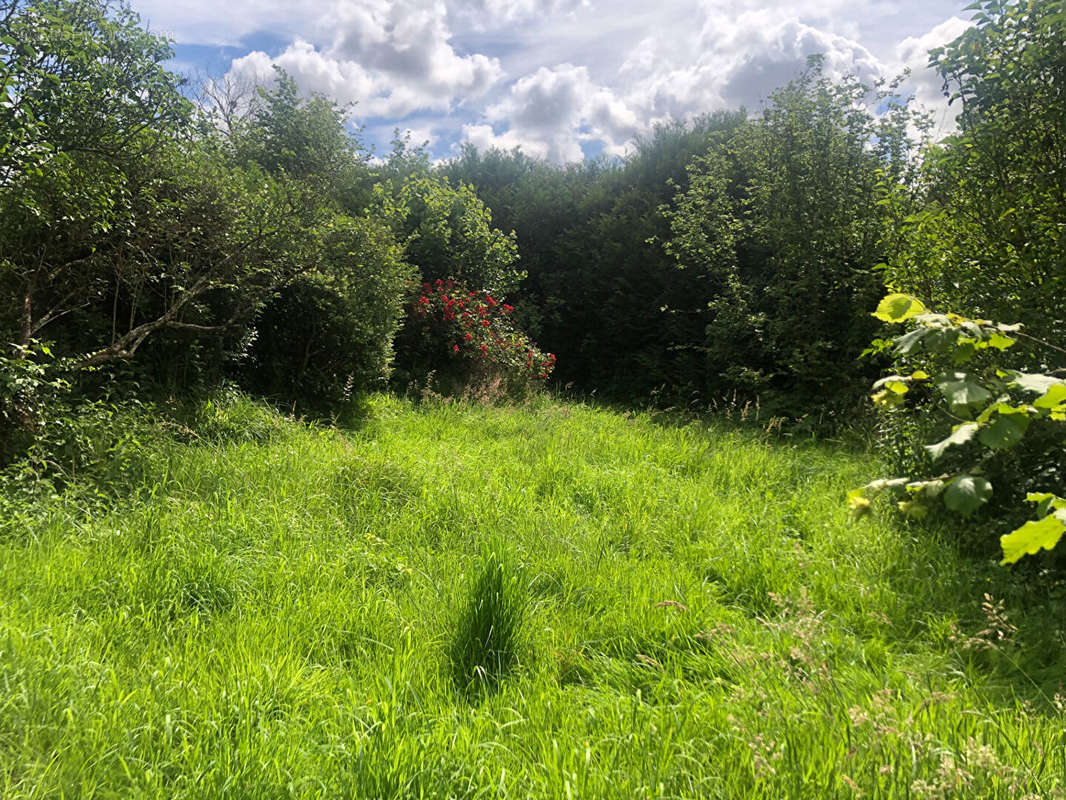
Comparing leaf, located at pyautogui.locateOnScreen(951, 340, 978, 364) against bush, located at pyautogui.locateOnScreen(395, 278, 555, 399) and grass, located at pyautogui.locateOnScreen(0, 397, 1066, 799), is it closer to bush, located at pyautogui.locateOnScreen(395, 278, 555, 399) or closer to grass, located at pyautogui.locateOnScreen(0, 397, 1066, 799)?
grass, located at pyautogui.locateOnScreen(0, 397, 1066, 799)

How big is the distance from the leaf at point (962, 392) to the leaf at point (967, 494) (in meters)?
0.13

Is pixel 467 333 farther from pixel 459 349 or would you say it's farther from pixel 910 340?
pixel 910 340

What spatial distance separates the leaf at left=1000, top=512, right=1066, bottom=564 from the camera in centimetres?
87

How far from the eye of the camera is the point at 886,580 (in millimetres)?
3141

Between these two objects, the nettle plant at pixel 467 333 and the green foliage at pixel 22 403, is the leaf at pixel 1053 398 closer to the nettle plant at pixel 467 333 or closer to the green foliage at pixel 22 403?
the green foliage at pixel 22 403

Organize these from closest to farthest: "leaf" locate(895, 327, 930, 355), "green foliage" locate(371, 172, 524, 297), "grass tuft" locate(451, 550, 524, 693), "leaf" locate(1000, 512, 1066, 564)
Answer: "leaf" locate(1000, 512, 1066, 564) → "leaf" locate(895, 327, 930, 355) → "grass tuft" locate(451, 550, 524, 693) → "green foliage" locate(371, 172, 524, 297)

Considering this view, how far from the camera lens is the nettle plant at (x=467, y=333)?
909 cm

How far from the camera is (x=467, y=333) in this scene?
29.7 ft

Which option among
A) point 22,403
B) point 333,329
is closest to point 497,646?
point 22,403

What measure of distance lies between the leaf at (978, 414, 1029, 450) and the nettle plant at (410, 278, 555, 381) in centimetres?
815

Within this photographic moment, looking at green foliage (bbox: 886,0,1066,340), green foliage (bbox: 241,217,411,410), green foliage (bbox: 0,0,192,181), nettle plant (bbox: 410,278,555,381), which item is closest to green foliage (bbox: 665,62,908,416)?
green foliage (bbox: 886,0,1066,340)

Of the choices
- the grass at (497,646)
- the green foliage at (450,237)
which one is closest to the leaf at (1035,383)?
the grass at (497,646)

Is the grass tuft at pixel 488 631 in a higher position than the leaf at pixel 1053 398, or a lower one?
lower

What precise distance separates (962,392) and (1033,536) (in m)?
0.25
